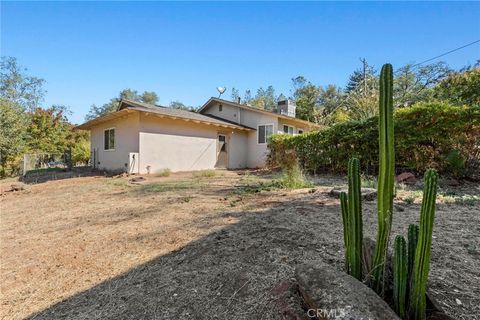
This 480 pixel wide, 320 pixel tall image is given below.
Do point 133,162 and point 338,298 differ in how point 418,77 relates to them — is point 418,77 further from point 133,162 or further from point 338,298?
point 338,298

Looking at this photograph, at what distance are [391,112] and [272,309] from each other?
1.50 metres

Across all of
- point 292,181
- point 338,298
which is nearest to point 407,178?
point 292,181

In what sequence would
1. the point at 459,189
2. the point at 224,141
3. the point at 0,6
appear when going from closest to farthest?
the point at 459,189, the point at 0,6, the point at 224,141

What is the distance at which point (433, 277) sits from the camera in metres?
2.07

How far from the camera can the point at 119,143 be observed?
517 inches

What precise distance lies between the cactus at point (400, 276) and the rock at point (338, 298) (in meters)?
0.19

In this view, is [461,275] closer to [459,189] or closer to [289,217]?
[289,217]

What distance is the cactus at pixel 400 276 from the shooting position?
57.6 inches

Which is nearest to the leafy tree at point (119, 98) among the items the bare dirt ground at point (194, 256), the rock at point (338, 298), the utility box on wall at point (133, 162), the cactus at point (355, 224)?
the utility box on wall at point (133, 162)

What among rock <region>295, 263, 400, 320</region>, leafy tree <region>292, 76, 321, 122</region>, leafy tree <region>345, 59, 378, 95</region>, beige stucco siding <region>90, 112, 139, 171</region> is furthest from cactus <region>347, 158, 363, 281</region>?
leafy tree <region>292, 76, 321, 122</region>

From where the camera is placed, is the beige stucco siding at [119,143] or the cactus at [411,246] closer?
the cactus at [411,246]

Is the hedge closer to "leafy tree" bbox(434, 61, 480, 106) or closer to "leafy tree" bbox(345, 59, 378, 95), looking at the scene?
"leafy tree" bbox(345, 59, 378, 95)

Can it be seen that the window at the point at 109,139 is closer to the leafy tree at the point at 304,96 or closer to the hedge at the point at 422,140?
the hedge at the point at 422,140

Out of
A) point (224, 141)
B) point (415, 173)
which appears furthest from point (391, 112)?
point (224, 141)
